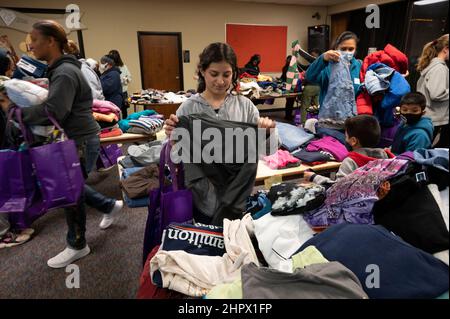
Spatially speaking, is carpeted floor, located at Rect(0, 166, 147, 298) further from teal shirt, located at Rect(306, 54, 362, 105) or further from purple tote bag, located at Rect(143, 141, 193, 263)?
teal shirt, located at Rect(306, 54, 362, 105)

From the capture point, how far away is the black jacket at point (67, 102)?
58.6 inches

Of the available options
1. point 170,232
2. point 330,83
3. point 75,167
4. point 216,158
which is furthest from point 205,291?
point 330,83

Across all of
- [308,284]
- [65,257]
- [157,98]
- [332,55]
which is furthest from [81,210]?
[157,98]

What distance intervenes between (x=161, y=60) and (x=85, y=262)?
5817 millimetres

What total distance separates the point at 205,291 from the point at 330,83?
1753 mm

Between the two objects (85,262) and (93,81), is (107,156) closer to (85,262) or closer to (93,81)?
(93,81)

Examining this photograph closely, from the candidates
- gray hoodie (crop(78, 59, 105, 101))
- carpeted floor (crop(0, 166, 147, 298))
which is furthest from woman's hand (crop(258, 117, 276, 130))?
gray hoodie (crop(78, 59, 105, 101))

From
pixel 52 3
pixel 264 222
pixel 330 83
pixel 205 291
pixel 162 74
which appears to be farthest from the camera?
pixel 162 74

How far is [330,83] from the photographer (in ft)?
6.84

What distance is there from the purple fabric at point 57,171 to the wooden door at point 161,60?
577 centimetres

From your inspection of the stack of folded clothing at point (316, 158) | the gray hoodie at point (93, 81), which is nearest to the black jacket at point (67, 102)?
the gray hoodie at point (93, 81)

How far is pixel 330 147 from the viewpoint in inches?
81.0
